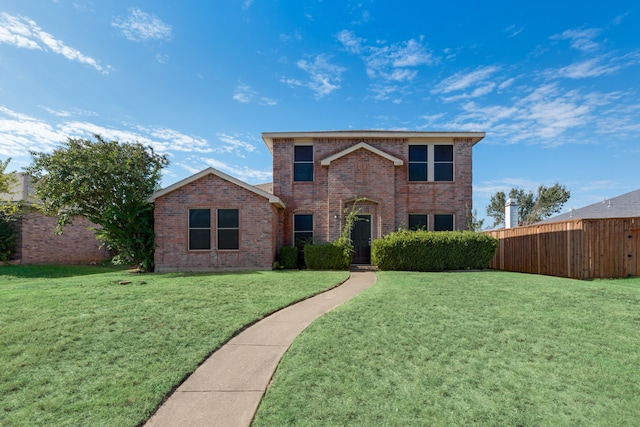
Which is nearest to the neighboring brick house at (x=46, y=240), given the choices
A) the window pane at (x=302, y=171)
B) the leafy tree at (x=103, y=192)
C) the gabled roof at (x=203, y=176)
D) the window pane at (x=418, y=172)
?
the leafy tree at (x=103, y=192)

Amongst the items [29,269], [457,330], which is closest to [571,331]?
[457,330]

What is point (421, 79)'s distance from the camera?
15.2 meters

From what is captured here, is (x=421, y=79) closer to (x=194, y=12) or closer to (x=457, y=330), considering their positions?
(x=194, y=12)

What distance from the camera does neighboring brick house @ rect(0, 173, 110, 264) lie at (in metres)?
17.1

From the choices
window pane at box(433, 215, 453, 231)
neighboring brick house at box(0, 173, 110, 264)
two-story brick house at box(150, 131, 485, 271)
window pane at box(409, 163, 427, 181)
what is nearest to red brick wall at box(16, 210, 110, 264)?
neighboring brick house at box(0, 173, 110, 264)

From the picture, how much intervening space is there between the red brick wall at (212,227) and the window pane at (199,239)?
0.59 feet

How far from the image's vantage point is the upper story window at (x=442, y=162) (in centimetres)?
1582

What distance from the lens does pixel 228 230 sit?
45.8ft

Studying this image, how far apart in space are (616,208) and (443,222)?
30.1ft

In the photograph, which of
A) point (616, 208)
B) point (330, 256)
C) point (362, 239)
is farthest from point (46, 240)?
point (616, 208)

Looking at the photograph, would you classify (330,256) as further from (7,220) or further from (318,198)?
(7,220)

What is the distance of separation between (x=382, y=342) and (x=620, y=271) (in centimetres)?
1105

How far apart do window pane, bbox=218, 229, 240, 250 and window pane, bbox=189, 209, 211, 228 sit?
0.66 metres

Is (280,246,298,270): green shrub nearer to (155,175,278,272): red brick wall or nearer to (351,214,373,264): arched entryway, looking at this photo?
(155,175,278,272): red brick wall
